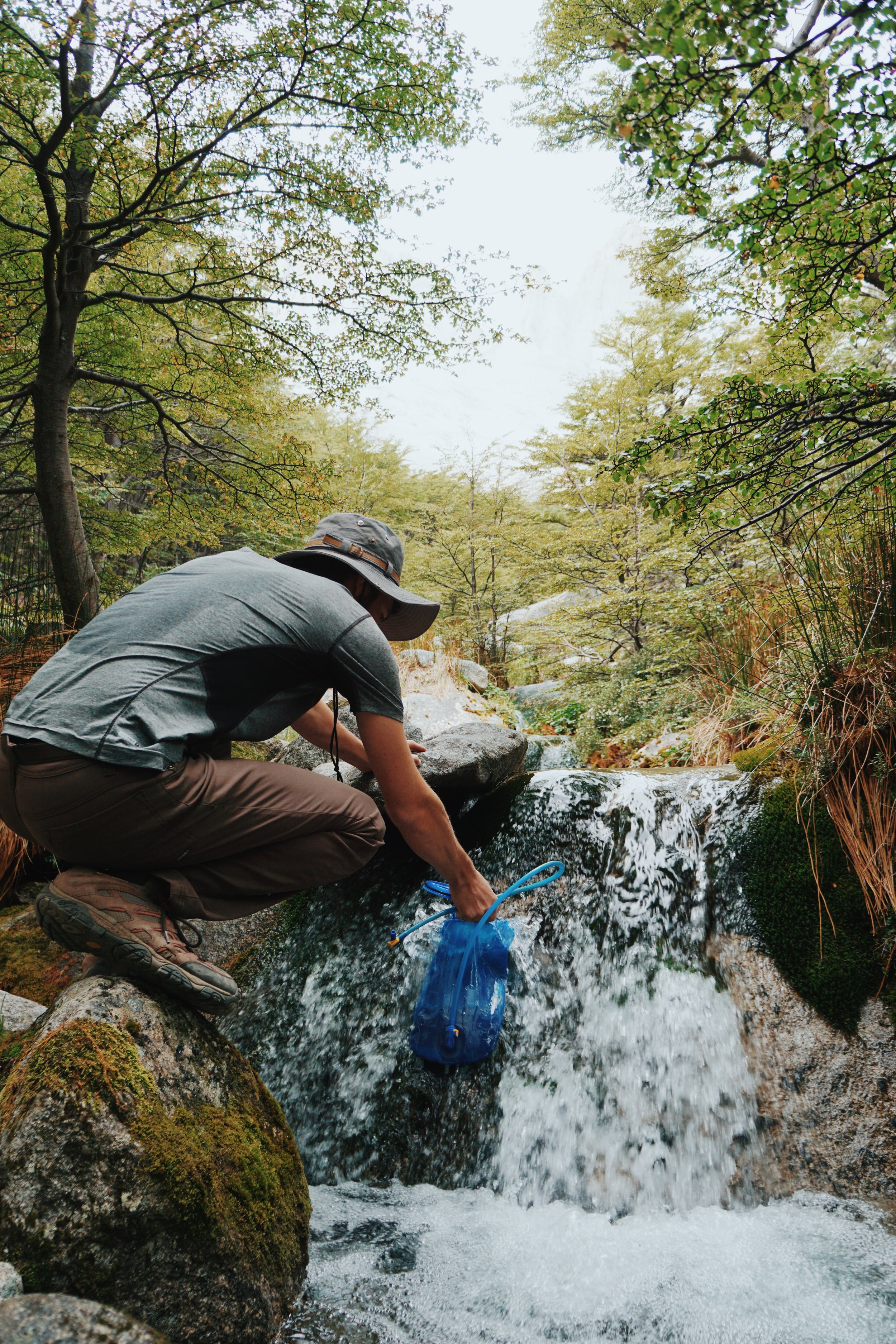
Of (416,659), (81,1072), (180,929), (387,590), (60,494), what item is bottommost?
(81,1072)

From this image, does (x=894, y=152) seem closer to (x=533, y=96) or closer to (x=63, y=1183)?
(x=63, y=1183)

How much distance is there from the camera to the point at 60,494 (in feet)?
16.5

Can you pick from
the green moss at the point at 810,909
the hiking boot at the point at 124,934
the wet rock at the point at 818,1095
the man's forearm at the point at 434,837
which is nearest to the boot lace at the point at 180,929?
the hiking boot at the point at 124,934

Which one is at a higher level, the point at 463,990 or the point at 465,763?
the point at 465,763

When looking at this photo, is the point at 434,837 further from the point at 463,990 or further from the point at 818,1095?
the point at 818,1095

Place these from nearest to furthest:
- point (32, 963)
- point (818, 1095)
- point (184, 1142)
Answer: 1. point (184, 1142)
2. point (818, 1095)
3. point (32, 963)

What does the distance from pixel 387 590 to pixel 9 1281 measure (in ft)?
5.35

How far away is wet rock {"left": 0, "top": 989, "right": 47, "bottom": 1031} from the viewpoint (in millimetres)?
2135

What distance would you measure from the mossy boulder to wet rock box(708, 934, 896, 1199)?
147cm

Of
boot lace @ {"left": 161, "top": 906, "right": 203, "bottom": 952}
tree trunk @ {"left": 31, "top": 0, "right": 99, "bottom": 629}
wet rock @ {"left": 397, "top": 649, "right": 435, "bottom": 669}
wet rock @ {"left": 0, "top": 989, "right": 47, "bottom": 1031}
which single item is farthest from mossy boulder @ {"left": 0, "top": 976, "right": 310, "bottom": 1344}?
wet rock @ {"left": 397, "top": 649, "right": 435, "bottom": 669}

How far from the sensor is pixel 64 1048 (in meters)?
1.31

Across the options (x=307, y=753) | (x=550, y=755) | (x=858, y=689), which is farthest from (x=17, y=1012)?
(x=550, y=755)

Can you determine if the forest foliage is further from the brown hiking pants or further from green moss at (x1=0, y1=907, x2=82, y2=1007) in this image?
green moss at (x1=0, y1=907, x2=82, y2=1007)

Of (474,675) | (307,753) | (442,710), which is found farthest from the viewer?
(474,675)
